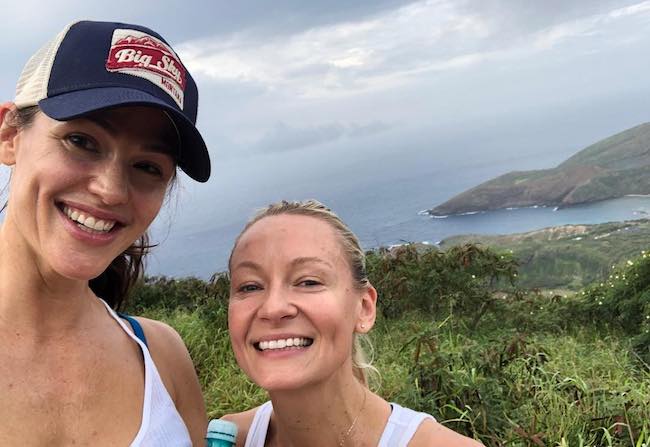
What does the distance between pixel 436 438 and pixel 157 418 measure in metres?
0.85

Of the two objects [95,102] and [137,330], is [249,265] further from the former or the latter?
[95,102]

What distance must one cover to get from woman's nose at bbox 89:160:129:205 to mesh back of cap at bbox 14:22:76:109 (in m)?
0.22

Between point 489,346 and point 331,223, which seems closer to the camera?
point 331,223

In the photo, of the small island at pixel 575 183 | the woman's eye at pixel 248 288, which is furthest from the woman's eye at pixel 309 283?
the small island at pixel 575 183

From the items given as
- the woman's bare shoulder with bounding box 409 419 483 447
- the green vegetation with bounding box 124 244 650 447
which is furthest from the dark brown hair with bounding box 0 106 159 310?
the green vegetation with bounding box 124 244 650 447

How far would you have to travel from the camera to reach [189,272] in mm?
A: 10305

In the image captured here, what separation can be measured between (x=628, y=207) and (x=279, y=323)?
48.9 m

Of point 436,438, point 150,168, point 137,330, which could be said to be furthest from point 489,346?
point 150,168

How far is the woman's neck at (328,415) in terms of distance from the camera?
1.92 m

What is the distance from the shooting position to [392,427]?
196cm

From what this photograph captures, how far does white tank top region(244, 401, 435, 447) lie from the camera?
191 centimetres

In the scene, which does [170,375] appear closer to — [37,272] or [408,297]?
[37,272]

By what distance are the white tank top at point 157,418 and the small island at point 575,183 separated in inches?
1657

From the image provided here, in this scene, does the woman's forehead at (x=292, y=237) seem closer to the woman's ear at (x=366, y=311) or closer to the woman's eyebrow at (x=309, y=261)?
the woman's eyebrow at (x=309, y=261)
